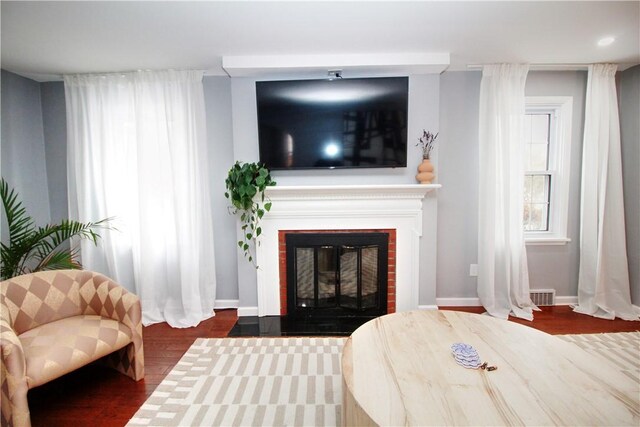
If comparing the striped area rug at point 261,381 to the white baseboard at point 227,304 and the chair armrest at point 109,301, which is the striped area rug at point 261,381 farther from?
the white baseboard at point 227,304

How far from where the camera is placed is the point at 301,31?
86.4 inches

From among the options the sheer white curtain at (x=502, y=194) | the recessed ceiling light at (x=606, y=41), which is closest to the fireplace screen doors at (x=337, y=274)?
the sheer white curtain at (x=502, y=194)

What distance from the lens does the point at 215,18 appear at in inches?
79.1

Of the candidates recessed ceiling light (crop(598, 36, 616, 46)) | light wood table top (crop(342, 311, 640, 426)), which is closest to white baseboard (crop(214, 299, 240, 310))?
light wood table top (crop(342, 311, 640, 426))

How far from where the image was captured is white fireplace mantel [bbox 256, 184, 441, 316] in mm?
2801

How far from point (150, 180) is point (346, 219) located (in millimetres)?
1904

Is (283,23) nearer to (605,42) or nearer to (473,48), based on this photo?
(473,48)

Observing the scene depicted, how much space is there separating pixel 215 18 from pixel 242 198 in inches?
52.0

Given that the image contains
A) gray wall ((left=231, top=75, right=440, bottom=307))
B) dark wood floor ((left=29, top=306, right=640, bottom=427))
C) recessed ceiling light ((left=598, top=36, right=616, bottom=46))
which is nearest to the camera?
dark wood floor ((left=29, top=306, right=640, bottom=427))

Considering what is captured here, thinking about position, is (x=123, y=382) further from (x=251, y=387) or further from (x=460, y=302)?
(x=460, y=302)

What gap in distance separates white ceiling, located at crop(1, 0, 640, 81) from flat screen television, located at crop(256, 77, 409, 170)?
279 millimetres

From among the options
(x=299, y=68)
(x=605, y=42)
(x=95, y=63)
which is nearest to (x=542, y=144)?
(x=605, y=42)

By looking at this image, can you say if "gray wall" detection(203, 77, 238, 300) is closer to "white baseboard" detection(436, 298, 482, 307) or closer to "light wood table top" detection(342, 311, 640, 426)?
"light wood table top" detection(342, 311, 640, 426)

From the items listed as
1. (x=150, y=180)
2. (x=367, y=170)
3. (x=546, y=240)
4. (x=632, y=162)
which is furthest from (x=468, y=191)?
(x=150, y=180)
